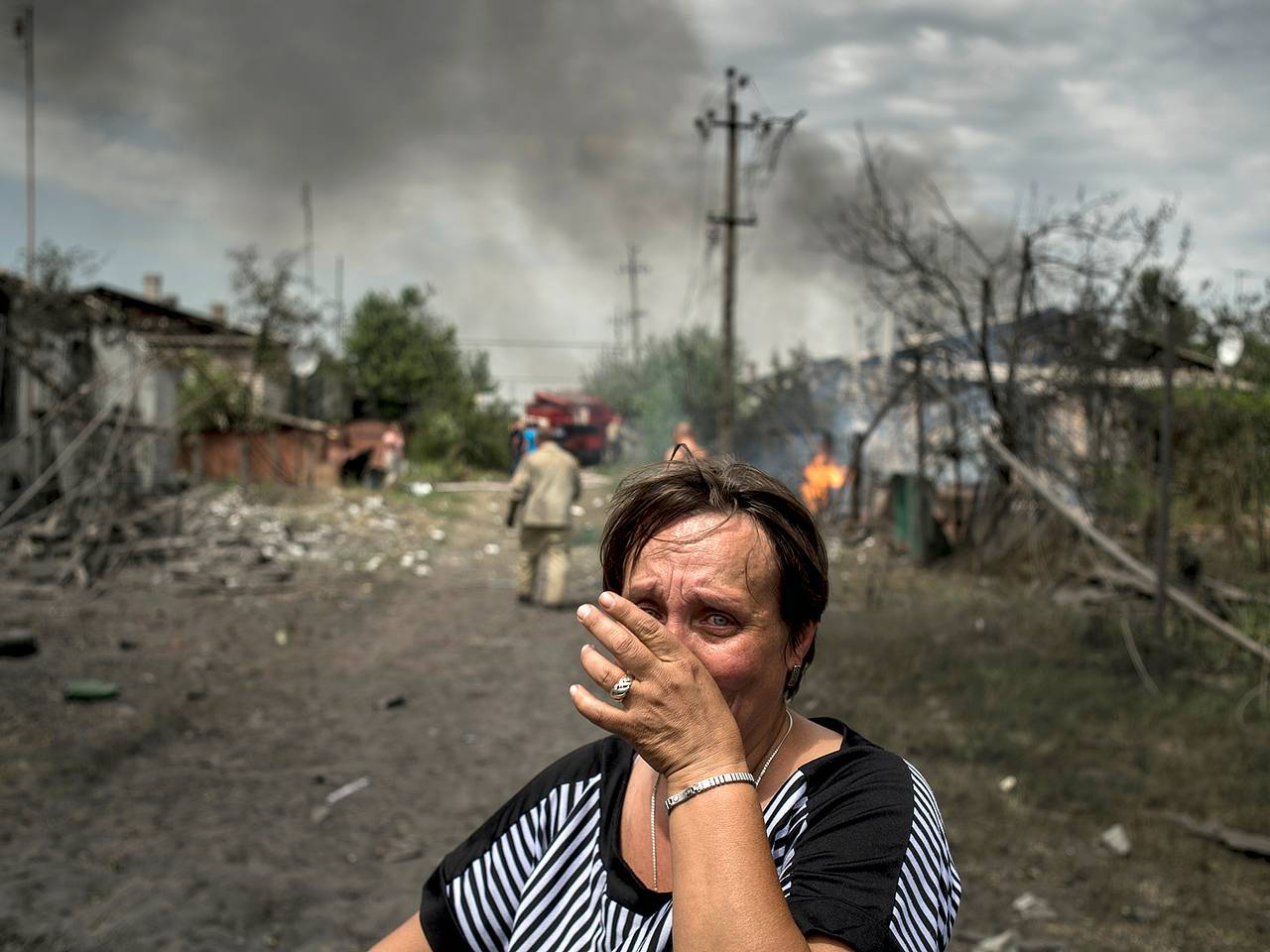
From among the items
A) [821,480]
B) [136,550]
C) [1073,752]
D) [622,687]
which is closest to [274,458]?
[136,550]

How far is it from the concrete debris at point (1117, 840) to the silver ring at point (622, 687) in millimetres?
4487

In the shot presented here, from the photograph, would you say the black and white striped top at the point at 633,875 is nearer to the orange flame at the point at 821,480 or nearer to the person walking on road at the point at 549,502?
the person walking on road at the point at 549,502

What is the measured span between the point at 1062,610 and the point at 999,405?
4.31 m

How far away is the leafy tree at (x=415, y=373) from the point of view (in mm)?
34719

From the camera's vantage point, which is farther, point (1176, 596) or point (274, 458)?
point (274, 458)

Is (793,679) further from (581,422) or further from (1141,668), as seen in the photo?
(581,422)

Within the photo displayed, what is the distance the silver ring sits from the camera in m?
1.38

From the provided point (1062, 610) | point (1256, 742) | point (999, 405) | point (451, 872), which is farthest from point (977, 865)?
point (999, 405)

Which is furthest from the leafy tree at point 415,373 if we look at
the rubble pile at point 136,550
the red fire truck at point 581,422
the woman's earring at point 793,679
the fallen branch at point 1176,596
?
the woman's earring at point 793,679

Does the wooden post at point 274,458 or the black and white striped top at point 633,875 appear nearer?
the black and white striped top at point 633,875

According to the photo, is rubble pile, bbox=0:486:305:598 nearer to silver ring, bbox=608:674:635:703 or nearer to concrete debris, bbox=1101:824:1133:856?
concrete debris, bbox=1101:824:1133:856

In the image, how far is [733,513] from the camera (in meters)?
1.65

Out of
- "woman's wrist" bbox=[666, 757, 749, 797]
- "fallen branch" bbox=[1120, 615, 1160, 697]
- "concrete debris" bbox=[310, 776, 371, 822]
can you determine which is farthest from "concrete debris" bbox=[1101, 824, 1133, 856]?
"woman's wrist" bbox=[666, 757, 749, 797]

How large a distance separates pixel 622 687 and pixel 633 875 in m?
0.42
